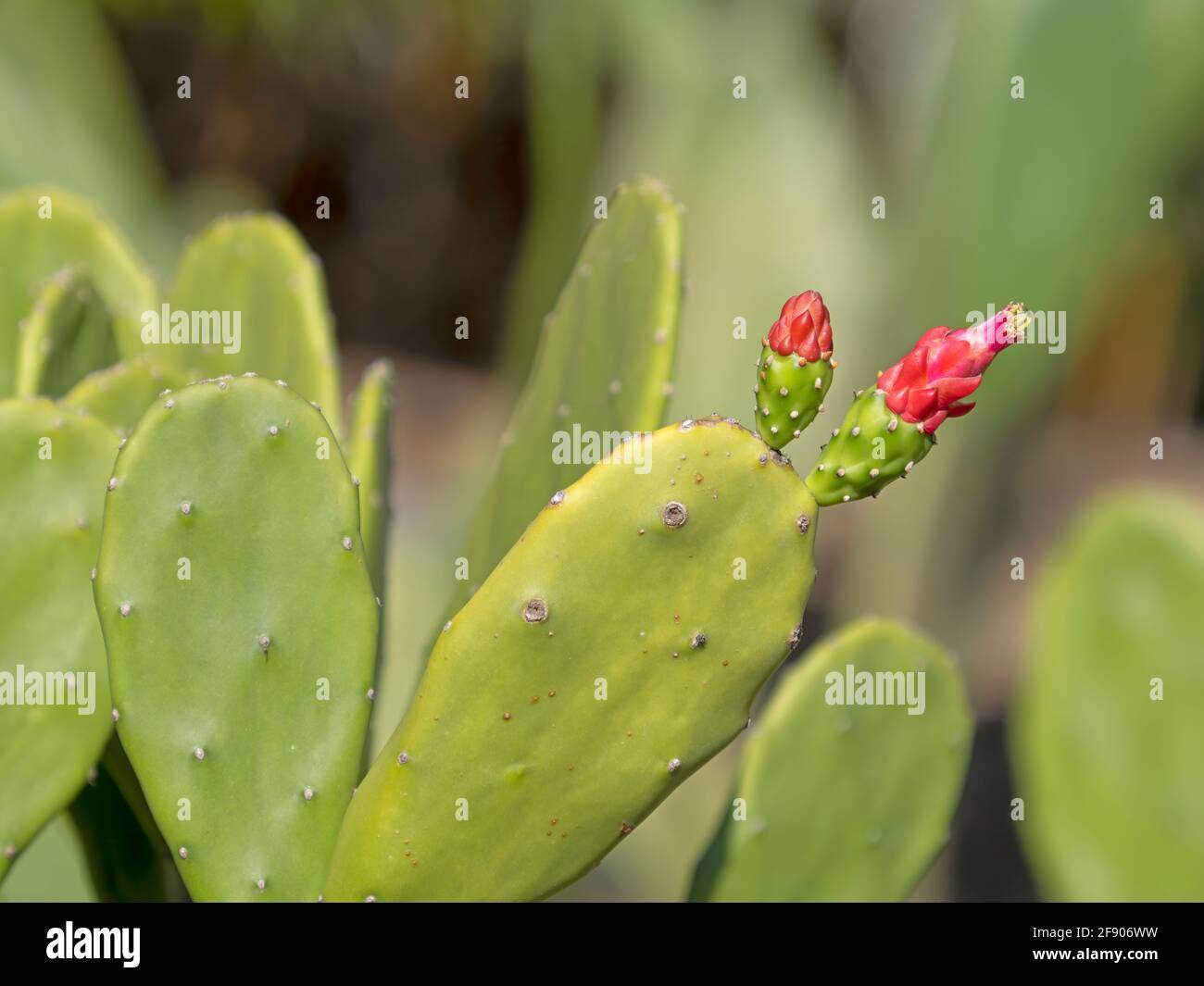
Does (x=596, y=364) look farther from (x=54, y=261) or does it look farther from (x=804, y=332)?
(x=54, y=261)

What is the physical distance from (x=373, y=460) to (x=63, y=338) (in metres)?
0.25

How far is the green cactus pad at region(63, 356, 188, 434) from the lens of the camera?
0.87 m

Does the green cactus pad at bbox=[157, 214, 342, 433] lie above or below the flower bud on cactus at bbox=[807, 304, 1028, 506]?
above

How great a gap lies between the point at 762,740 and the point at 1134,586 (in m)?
0.86

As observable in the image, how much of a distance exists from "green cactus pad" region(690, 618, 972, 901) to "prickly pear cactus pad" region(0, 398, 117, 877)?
0.49 metres

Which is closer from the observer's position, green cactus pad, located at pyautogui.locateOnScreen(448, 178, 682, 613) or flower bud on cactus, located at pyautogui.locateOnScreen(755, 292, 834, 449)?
flower bud on cactus, located at pyautogui.locateOnScreen(755, 292, 834, 449)

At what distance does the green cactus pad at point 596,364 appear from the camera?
0.84 meters

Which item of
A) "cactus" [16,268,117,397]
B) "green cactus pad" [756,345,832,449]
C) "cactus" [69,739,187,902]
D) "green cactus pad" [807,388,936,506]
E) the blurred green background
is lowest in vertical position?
"cactus" [69,739,187,902]

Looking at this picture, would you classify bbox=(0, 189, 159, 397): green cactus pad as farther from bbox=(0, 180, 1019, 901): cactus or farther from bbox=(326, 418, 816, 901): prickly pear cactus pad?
bbox=(326, 418, 816, 901): prickly pear cactus pad

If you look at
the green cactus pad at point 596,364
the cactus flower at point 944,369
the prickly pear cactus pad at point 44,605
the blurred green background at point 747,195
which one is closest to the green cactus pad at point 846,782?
the green cactus pad at point 596,364

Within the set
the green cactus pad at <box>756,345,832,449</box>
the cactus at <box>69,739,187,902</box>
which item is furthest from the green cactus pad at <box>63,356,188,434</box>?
the green cactus pad at <box>756,345,832,449</box>

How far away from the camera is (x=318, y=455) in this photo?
73 cm

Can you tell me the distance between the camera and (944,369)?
0.67 metres

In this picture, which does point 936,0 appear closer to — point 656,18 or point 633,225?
point 656,18
